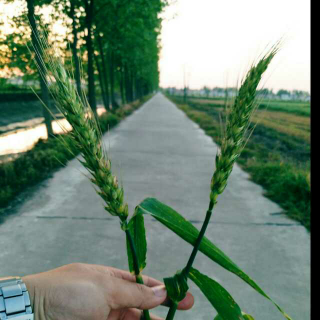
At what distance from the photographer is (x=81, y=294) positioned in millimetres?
1179

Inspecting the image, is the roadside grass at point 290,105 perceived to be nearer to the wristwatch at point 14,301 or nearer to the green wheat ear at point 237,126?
the green wheat ear at point 237,126

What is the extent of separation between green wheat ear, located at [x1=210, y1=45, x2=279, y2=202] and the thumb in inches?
19.9

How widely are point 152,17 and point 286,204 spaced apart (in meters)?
11.8

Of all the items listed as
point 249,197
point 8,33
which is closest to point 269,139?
point 249,197

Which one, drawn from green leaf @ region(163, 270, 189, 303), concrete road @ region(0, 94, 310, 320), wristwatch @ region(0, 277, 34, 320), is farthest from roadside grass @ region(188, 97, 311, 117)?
concrete road @ region(0, 94, 310, 320)

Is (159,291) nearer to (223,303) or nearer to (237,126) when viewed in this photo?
(223,303)

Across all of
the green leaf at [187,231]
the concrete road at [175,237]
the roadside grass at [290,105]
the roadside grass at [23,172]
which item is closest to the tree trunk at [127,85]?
the roadside grass at [290,105]

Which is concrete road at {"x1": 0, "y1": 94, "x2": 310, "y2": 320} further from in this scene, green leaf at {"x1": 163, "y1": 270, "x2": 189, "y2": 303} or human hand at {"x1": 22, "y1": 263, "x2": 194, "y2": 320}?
green leaf at {"x1": 163, "y1": 270, "x2": 189, "y2": 303}

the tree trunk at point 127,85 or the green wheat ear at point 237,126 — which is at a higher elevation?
the tree trunk at point 127,85

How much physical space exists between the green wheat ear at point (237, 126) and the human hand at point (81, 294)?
52cm

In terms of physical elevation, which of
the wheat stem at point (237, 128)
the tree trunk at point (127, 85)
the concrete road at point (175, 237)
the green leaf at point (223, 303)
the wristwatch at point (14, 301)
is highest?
the tree trunk at point (127, 85)

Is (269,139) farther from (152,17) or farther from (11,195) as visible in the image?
(11,195)

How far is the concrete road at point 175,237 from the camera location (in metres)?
3.50
